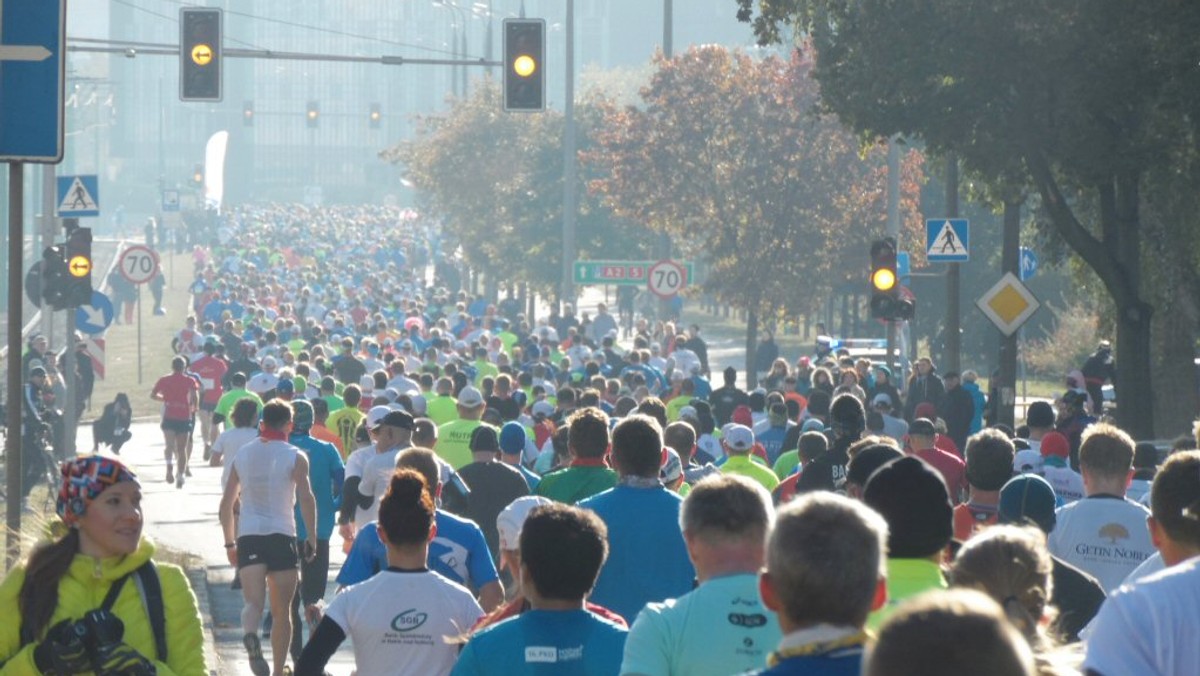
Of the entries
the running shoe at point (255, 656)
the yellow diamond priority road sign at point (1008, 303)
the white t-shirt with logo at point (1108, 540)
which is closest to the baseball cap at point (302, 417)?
the running shoe at point (255, 656)

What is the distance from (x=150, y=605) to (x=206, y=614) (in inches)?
418

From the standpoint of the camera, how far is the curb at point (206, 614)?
13.9 meters

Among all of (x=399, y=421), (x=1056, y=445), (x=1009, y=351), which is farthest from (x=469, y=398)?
(x=1009, y=351)

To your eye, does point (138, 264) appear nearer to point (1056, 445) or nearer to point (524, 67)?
point (524, 67)

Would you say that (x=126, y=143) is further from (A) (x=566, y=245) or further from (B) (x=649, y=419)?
(B) (x=649, y=419)

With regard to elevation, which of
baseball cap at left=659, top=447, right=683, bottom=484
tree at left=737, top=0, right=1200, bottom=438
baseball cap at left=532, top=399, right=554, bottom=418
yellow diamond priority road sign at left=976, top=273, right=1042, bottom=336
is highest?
tree at left=737, top=0, right=1200, bottom=438

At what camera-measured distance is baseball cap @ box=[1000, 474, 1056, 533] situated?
9.09 meters

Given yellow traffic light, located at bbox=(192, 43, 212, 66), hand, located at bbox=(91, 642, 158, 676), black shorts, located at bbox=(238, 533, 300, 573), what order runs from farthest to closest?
1. yellow traffic light, located at bbox=(192, 43, 212, 66)
2. black shorts, located at bbox=(238, 533, 300, 573)
3. hand, located at bbox=(91, 642, 158, 676)

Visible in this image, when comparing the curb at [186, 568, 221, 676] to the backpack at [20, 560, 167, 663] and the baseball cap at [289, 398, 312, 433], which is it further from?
the backpack at [20, 560, 167, 663]

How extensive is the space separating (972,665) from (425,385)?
20393 millimetres

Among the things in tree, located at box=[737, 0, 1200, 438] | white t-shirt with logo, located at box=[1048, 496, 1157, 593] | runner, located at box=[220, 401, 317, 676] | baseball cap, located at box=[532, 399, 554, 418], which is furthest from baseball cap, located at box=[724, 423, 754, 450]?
tree, located at box=[737, 0, 1200, 438]

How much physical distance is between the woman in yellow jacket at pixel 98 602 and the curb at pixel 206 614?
589 cm

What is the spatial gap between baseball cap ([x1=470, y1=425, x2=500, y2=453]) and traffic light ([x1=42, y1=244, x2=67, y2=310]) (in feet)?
42.5

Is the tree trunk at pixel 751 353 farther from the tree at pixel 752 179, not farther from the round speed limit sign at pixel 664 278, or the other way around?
the round speed limit sign at pixel 664 278
